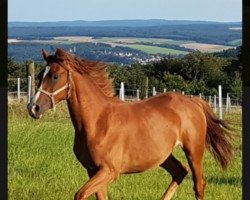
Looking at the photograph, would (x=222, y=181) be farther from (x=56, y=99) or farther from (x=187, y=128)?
(x=56, y=99)

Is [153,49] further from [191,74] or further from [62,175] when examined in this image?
[191,74]

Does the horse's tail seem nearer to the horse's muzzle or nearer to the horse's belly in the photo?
the horse's belly

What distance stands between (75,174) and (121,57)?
Answer: 1868 millimetres

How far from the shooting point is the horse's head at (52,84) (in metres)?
4.54

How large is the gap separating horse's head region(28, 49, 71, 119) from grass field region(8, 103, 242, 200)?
1660 mm

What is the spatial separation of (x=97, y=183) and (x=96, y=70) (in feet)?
3.29

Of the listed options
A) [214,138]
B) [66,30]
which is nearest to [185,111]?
[214,138]

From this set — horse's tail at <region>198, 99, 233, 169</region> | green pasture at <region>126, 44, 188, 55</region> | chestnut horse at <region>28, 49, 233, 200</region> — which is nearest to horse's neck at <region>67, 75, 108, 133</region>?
chestnut horse at <region>28, 49, 233, 200</region>

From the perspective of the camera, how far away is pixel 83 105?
4840 mm

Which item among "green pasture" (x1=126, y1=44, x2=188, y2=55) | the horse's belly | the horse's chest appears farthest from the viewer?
"green pasture" (x1=126, y1=44, x2=188, y2=55)

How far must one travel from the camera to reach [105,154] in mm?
4734

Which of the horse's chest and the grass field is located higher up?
the horse's chest

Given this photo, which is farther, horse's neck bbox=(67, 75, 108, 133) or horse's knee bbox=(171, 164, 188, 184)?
horse's knee bbox=(171, 164, 188, 184)

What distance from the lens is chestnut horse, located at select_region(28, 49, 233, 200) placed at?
4.64 m
